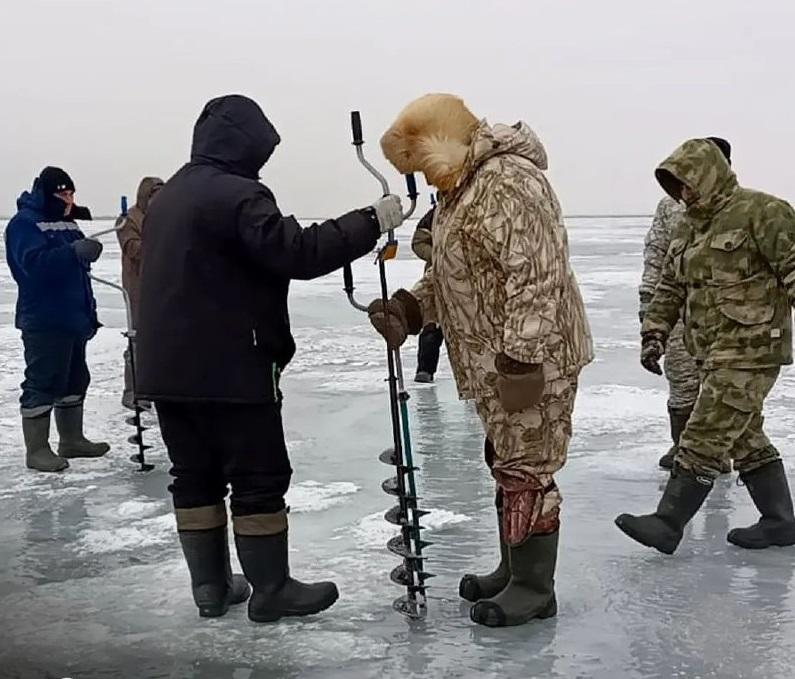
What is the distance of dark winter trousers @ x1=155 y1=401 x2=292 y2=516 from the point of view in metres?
3.11

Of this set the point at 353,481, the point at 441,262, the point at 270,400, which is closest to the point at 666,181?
the point at 441,262

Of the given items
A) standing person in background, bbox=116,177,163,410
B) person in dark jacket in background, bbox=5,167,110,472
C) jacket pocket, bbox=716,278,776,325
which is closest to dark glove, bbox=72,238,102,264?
person in dark jacket in background, bbox=5,167,110,472

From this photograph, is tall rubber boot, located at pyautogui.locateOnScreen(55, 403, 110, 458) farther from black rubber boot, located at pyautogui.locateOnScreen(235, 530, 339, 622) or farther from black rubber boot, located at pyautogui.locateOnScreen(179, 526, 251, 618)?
black rubber boot, located at pyautogui.locateOnScreen(235, 530, 339, 622)

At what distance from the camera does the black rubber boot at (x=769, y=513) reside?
12.8 feet

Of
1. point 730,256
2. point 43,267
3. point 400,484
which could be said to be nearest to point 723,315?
A: point 730,256

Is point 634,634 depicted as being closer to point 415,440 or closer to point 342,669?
point 342,669

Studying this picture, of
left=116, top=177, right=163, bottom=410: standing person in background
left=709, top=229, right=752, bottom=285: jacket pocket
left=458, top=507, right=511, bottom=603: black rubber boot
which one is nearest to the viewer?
left=458, top=507, right=511, bottom=603: black rubber boot

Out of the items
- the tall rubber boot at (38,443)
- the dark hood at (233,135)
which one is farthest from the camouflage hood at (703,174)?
the tall rubber boot at (38,443)

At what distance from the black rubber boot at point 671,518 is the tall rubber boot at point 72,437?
295 centimetres

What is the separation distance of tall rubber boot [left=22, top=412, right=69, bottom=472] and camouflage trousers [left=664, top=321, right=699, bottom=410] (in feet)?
9.66

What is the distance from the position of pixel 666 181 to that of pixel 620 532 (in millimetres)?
1334

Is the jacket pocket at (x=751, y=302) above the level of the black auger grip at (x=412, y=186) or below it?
below

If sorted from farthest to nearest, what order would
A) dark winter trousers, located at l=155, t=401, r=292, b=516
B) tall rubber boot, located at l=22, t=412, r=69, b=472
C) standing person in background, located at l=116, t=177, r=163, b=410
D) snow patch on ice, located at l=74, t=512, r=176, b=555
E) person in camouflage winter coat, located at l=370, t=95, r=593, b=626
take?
standing person in background, located at l=116, t=177, r=163, b=410
tall rubber boot, located at l=22, t=412, r=69, b=472
snow patch on ice, located at l=74, t=512, r=176, b=555
dark winter trousers, located at l=155, t=401, r=292, b=516
person in camouflage winter coat, located at l=370, t=95, r=593, b=626

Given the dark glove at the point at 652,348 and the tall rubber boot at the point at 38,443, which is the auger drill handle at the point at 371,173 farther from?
the tall rubber boot at the point at 38,443
